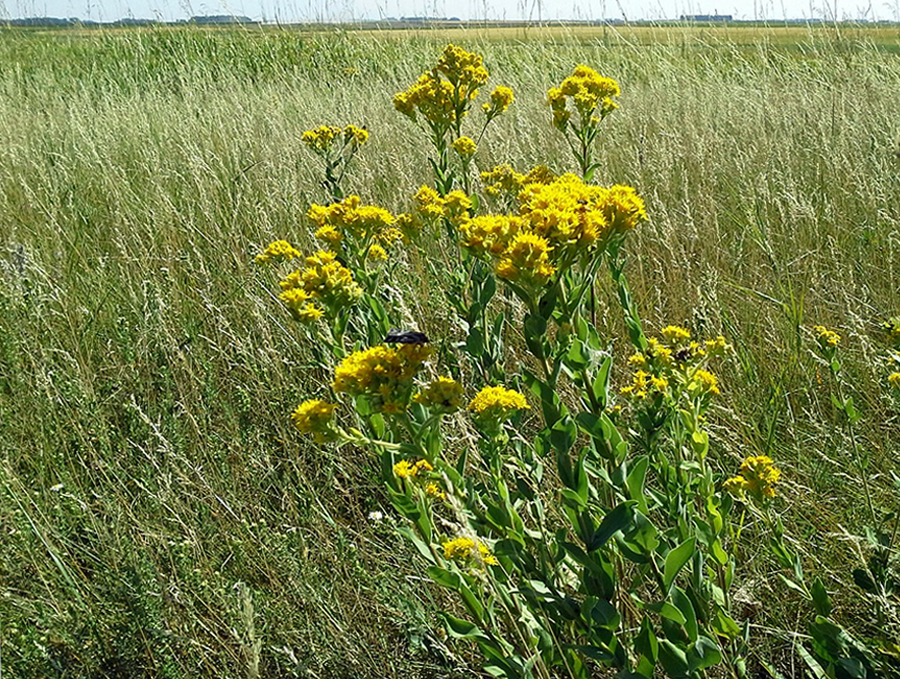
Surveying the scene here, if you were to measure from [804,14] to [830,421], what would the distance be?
419 cm

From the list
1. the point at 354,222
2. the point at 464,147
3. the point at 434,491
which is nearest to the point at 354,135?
the point at 464,147

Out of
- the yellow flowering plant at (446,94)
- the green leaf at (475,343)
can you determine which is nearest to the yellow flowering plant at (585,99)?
the yellow flowering plant at (446,94)

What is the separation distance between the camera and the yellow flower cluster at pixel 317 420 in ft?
3.93

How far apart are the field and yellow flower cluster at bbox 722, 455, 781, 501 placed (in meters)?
0.27

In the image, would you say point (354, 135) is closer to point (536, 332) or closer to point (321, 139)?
point (321, 139)

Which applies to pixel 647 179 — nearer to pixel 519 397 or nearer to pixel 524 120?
pixel 524 120

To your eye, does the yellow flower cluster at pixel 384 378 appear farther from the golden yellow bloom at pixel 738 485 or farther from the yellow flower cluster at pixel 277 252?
the yellow flower cluster at pixel 277 252

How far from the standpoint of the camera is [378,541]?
6.49 ft

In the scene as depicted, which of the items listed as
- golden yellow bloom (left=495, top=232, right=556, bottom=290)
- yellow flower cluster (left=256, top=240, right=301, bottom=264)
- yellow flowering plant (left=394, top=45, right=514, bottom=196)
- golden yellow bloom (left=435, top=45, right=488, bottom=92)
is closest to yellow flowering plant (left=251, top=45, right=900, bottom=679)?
golden yellow bloom (left=495, top=232, right=556, bottom=290)

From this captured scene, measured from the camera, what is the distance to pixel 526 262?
1.06 m

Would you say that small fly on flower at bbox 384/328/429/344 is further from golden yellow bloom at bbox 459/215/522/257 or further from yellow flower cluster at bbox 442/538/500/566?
yellow flower cluster at bbox 442/538/500/566

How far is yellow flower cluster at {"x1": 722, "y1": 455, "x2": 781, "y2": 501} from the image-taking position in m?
1.37

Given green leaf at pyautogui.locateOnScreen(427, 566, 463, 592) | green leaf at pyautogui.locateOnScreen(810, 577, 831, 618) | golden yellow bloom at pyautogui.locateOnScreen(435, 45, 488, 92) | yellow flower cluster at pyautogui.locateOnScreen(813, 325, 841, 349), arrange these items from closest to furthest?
green leaf at pyautogui.locateOnScreen(427, 566, 463, 592), green leaf at pyautogui.locateOnScreen(810, 577, 831, 618), yellow flower cluster at pyautogui.locateOnScreen(813, 325, 841, 349), golden yellow bloom at pyautogui.locateOnScreen(435, 45, 488, 92)

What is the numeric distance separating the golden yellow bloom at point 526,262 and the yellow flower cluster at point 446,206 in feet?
2.38
